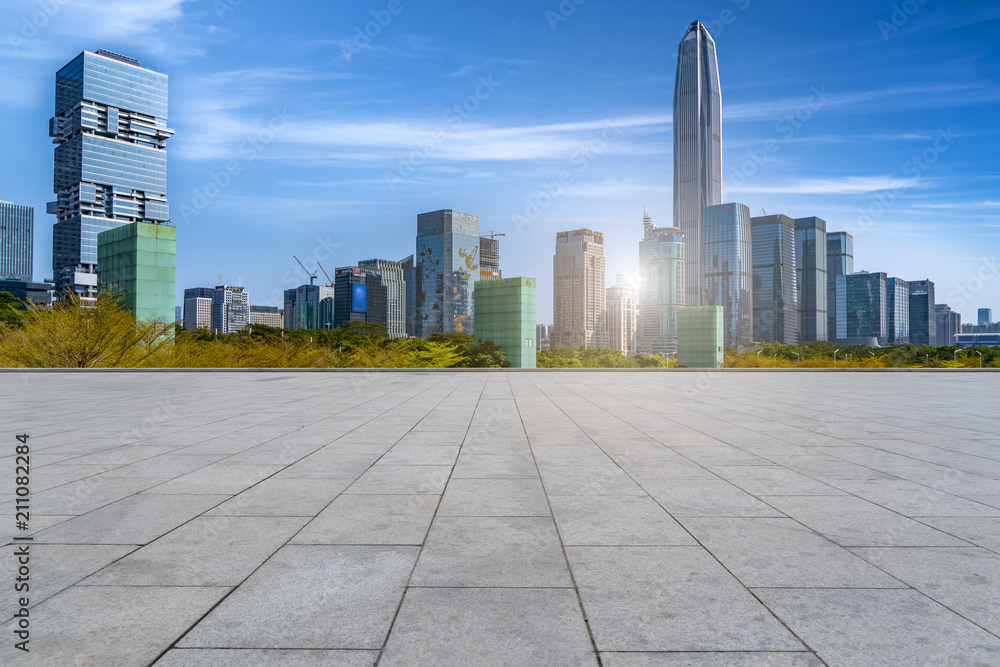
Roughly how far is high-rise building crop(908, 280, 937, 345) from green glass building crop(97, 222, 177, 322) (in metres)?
215

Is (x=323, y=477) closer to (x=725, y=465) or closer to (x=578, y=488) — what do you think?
(x=578, y=488)

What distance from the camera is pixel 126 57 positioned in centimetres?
17962

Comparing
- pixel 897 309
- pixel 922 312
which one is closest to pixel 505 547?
pixel 897 309

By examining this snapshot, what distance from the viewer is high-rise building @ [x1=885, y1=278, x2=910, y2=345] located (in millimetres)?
179750

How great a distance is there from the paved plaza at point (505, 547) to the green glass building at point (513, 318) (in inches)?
921

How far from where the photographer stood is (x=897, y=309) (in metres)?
182

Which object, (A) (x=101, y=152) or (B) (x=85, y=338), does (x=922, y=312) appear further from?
(A) (x=101, y=152)

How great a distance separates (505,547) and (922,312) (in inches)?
9014

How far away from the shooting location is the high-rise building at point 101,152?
552 ft

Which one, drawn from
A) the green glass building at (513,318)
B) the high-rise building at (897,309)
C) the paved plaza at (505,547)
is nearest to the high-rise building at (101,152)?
the green glass building at (513,318)

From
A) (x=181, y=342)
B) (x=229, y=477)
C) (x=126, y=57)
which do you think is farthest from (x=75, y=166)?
(x=229, y=477)

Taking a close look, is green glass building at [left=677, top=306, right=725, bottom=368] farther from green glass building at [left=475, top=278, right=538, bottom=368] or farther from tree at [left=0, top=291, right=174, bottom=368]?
tree at [left=0, top=291, right=174, bottom=368]

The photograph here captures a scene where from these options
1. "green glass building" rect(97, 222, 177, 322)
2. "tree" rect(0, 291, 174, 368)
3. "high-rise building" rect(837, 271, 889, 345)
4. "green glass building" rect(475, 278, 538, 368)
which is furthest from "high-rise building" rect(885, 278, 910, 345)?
"tree" rect(0, 291, 174, 368)

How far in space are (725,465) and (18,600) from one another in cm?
635
